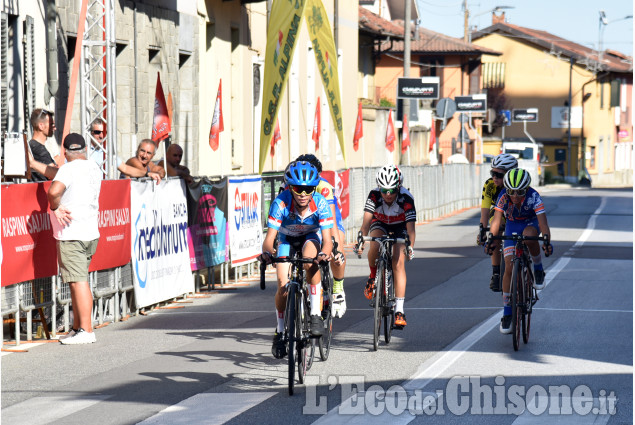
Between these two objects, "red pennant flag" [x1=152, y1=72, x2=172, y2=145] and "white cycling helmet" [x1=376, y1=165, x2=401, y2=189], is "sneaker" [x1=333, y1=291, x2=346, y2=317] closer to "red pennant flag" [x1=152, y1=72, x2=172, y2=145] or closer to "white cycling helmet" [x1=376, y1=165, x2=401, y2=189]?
"white cycling helmet" [x1=376, y1=165, x2=401, y2=189]

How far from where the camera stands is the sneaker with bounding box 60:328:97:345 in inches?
451

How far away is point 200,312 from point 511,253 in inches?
170

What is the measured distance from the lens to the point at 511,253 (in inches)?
452

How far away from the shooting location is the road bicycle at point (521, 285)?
10.8m

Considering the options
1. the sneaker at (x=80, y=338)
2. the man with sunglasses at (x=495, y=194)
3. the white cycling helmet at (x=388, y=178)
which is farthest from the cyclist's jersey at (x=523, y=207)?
the sneaker at (x=80, y=338)

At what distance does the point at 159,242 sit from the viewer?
14398 mm

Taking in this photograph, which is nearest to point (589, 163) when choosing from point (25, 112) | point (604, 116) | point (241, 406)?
point (604, 116)

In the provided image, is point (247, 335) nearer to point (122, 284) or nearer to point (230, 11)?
point (122, 284)

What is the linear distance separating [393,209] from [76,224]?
3128 mm

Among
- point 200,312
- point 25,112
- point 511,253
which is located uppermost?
point 25,112

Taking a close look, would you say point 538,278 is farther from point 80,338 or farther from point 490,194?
point 80,338

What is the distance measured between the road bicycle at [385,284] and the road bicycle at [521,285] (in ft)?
3.22

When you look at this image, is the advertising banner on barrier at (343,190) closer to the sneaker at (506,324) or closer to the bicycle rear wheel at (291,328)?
the sneaker at (506,324)

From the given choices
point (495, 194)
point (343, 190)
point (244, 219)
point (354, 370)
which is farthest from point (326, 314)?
point (343, 190)
